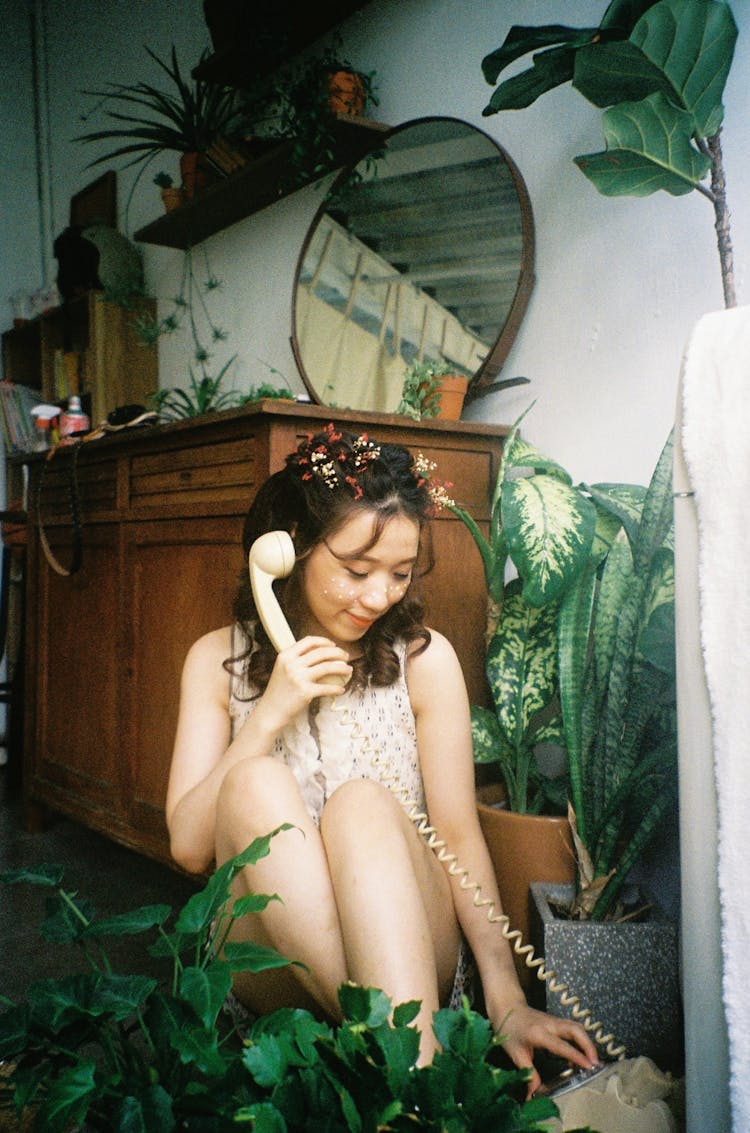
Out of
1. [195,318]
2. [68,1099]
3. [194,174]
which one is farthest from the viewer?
[195,318]

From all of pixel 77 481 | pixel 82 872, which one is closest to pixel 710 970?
pixel 82 872

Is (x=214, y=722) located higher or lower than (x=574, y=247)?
lower

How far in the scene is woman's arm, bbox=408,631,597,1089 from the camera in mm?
1095

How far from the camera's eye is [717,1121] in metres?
0.74

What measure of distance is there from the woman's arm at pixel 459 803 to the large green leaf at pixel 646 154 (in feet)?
2.40

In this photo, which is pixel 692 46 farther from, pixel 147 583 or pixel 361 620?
pixel 147 583

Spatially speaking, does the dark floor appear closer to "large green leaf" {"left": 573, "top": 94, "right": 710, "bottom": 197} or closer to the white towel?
the white towel

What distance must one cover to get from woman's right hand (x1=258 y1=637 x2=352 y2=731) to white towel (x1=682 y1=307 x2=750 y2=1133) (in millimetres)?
482

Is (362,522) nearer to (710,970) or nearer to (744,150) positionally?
(710,970)

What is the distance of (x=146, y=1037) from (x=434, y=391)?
4.28 ft

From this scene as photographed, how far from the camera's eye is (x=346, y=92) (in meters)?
1.96

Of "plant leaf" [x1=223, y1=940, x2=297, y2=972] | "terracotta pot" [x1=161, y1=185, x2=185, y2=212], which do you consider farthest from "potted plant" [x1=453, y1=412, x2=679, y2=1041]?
"terracotta pot" [x1=161, y1=185, x2=185, y2=212]

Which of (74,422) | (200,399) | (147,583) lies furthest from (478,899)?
(74,422)

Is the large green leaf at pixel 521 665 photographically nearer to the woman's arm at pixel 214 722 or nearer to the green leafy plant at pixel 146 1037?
the woman's arm at pixel 214 722
